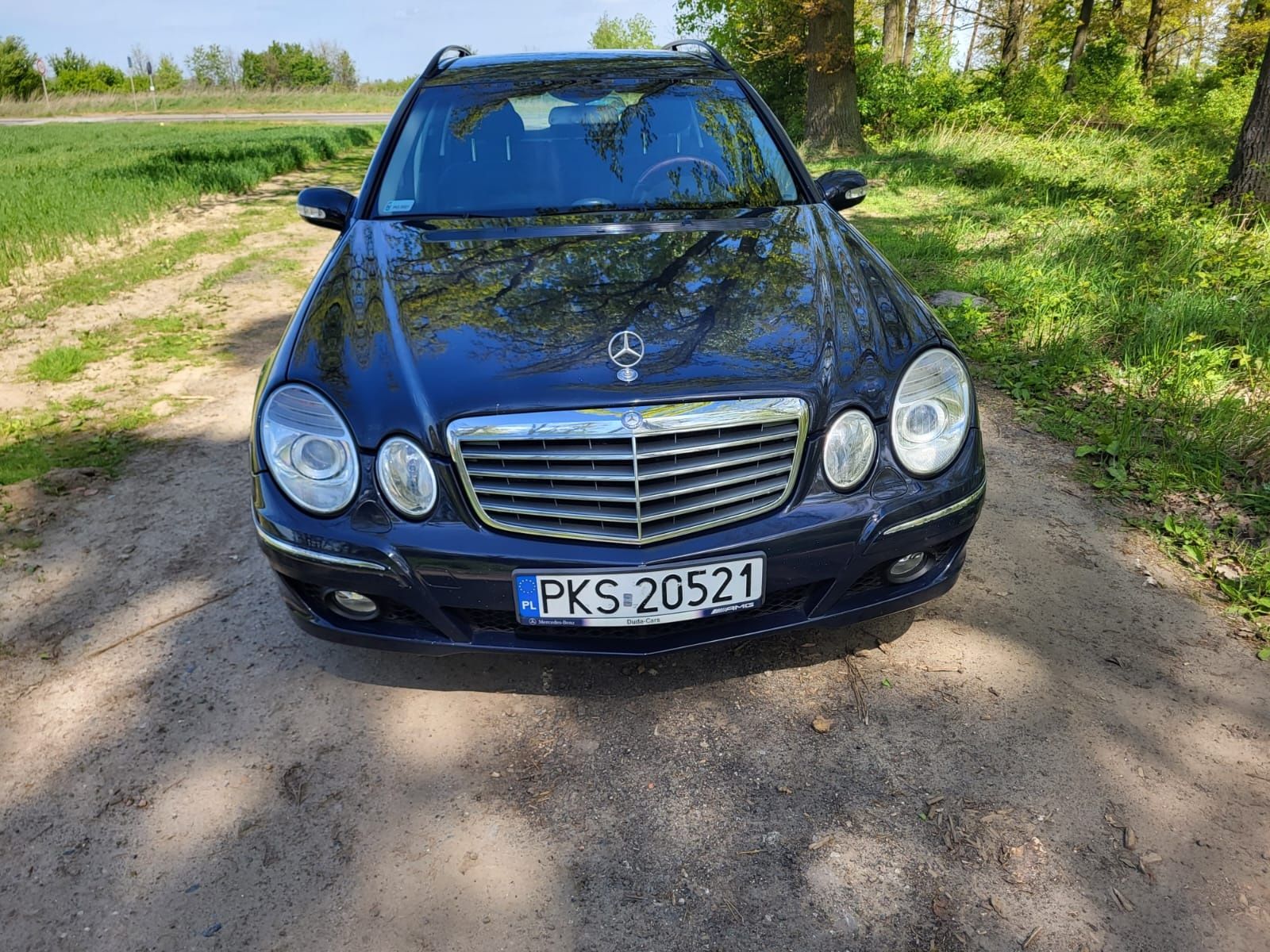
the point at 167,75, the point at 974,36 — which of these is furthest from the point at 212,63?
the point at 974,36

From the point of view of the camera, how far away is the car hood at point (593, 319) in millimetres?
2041

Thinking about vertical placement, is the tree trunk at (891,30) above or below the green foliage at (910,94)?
above

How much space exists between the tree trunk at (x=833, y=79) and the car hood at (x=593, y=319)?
1258cm

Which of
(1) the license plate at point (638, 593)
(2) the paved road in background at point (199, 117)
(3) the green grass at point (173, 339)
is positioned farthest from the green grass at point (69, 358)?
(2) the paved road in background at point (199, 117)

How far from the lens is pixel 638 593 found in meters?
2.01

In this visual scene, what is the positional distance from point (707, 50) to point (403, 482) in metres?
2.98

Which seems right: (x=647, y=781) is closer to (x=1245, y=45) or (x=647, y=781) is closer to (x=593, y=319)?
(x=593, y=319)

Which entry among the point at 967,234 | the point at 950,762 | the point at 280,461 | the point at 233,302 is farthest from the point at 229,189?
the point at 950,762

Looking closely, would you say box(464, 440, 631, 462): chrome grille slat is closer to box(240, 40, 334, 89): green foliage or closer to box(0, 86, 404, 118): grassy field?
box(0, 86, 404, 118): grassy field

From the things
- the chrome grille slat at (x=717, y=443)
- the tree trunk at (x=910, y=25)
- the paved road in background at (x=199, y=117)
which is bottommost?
the paved road in background at (x=199, y=117)

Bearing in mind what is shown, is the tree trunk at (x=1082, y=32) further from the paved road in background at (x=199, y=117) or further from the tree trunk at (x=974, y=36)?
the paved road in background at (x=199, y=117)

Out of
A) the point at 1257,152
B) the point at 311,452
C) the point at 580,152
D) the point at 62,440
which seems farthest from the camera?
the point at 1257,152

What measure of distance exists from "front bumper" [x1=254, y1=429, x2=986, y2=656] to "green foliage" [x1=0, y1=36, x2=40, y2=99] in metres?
75.6

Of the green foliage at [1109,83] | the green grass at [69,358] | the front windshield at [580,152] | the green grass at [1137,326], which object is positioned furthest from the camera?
the green foliage at [1109,83]
